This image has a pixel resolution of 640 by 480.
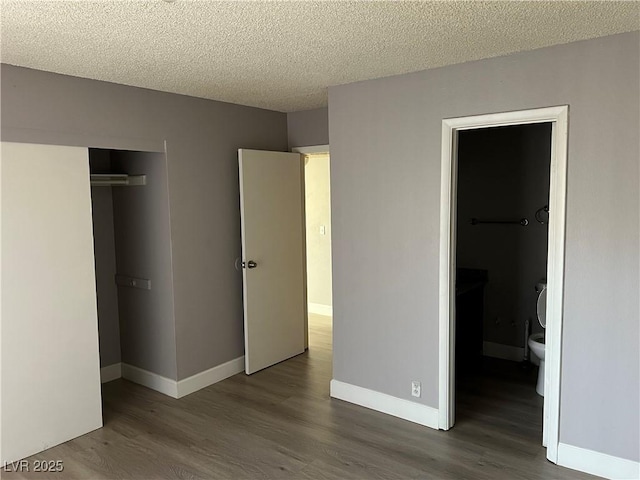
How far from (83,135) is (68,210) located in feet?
→ 1.62

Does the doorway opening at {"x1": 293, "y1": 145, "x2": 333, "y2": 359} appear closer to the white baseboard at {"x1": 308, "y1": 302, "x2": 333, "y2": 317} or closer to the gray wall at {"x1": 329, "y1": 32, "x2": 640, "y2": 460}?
the white baseboard at {"x1": 308, "y1": 302, "x2": 333, "y2": 317}

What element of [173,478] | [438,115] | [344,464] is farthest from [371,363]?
[438,115]

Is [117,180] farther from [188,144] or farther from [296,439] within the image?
[296,439]

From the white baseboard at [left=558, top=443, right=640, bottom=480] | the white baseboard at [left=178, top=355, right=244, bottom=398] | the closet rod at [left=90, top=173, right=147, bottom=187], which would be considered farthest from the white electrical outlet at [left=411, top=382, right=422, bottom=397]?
the closet rod at [left=90, top=173, right=147, bottom=187]

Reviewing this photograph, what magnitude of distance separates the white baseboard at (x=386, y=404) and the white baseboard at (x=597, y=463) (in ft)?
A: 2.57

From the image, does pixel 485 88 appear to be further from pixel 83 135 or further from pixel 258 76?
pixel 83 135

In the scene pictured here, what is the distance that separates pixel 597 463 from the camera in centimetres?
268

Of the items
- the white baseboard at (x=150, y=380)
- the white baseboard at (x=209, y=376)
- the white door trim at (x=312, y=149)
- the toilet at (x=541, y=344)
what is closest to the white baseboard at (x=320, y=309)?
the white baseboard at (x=209, y=376)

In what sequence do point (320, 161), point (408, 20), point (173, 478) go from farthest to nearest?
point (320, 161) → point (173, 478) → point (408, 20)

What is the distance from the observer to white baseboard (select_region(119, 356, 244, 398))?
152 inches

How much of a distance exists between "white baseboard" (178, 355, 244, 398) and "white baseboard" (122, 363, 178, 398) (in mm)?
73

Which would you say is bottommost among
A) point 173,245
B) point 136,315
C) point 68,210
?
point 136,315

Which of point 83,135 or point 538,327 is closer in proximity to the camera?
point 83,135

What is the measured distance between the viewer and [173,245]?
3.75 metres
